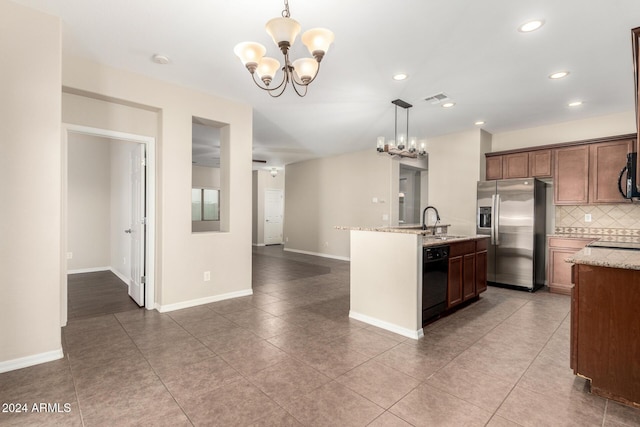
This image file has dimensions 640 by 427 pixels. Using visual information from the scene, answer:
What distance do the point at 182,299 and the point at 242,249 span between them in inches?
38.9

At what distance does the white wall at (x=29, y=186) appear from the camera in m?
2.38

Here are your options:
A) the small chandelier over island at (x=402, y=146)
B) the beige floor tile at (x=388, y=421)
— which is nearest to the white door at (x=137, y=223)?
the small chandelier over island at (x=402, y=146)

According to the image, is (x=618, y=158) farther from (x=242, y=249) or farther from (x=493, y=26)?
(x=242, y=249)

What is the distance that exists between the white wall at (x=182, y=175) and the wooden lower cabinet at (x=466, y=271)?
271 centimetres

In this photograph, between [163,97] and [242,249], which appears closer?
[163,97]

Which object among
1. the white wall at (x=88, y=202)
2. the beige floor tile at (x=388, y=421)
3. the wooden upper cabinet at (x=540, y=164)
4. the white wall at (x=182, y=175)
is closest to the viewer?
the beige floor tile at (x=388, y=421)

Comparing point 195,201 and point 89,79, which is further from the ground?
point 89,79

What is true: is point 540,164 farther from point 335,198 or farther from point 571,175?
point 335,198

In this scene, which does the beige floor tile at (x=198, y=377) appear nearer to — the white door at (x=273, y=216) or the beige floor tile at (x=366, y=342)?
the beige floor tile at (x=366, y=342)

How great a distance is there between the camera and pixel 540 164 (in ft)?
16.8

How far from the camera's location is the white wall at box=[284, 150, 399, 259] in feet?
23.7

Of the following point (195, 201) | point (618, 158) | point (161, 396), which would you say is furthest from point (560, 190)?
point (195, 201)

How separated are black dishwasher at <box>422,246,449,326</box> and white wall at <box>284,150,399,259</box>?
3.61m

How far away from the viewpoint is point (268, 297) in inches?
175
